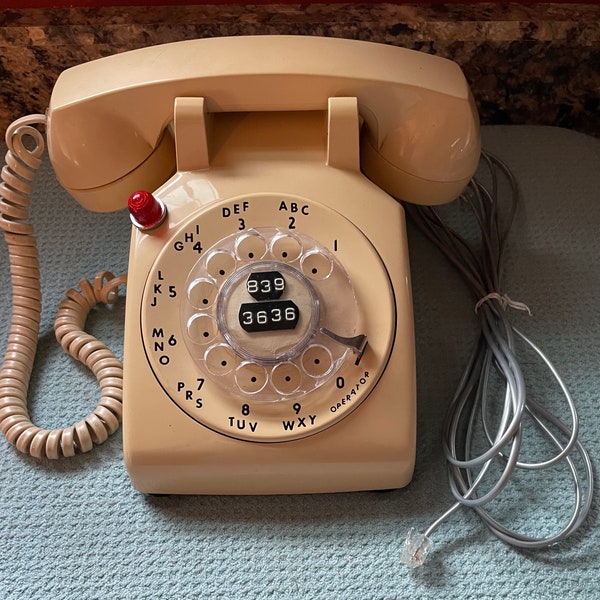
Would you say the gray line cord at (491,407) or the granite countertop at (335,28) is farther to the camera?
the granite countertop at (335,28)

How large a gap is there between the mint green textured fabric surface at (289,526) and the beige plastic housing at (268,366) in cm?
4

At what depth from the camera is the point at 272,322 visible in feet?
2.26

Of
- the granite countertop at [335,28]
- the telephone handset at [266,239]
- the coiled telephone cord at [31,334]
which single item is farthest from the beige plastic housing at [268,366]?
the granite countertop at [335,28]

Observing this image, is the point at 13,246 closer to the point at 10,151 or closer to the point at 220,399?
the point at 10,151

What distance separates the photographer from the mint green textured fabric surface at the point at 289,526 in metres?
0.72

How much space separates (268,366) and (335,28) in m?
0.49

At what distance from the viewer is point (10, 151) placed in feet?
2.68

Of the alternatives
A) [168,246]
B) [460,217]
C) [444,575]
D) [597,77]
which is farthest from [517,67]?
[444,575]

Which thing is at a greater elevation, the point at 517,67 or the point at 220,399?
the point at 517,67

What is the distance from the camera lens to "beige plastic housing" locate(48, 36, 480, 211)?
739mm

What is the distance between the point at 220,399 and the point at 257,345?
0.07 metres

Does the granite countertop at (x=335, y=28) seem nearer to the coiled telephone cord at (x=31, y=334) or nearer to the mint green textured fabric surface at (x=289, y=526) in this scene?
the coiled telephone cord at (x=31, y=334)

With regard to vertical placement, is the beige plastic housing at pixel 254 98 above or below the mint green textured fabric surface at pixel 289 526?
above

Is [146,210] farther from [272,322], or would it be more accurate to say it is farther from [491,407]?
[491,407]
